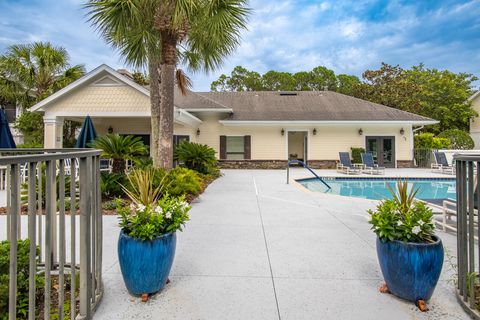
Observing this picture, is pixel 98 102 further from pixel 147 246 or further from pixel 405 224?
pixel 405 224

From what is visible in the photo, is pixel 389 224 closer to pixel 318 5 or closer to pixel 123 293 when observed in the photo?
pixel 123 293

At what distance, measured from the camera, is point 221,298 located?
111 inches

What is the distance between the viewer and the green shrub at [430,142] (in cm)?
2007

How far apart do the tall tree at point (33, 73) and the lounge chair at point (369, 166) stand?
686 inches

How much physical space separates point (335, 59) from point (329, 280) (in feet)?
131

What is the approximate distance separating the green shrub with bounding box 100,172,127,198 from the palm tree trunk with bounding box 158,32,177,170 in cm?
123

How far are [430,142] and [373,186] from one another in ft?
36.2

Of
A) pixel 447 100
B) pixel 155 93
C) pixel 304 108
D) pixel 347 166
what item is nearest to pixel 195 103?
pixel 304 108

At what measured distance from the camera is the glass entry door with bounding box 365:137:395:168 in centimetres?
1883

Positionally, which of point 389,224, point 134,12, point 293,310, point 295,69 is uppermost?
point 295,69

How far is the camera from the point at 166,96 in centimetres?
830

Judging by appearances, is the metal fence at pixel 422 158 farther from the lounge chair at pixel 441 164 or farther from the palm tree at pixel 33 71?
the palm tree at pixel 33 71

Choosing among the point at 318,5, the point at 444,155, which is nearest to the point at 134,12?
the point at 318,5

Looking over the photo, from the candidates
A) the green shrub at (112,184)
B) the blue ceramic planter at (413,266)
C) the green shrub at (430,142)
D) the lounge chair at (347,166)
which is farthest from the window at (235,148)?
the blue ceramic planter at (413,266)
